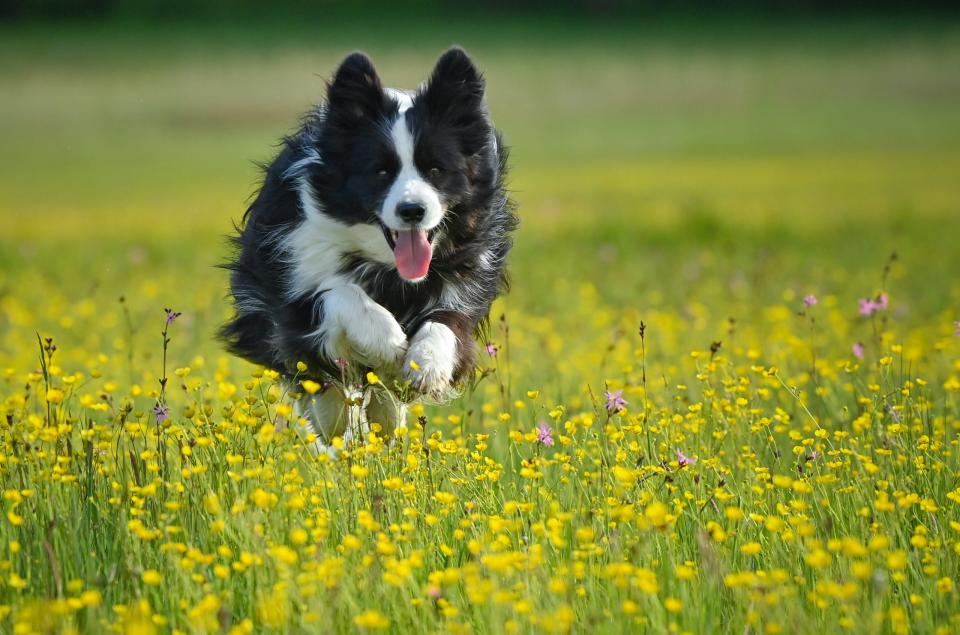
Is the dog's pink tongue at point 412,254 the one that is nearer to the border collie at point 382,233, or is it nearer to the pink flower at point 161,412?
the border collie at point 382,233

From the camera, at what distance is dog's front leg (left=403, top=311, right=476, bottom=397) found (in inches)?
196

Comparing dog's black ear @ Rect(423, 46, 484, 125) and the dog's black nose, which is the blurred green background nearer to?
dog's black ear @ Rect(423, 46, 484, 125)

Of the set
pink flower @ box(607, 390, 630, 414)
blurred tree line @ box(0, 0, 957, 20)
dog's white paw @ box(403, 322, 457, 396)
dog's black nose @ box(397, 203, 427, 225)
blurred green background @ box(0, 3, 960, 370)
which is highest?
blurred tree line @ box(0, 0, 957, 20)

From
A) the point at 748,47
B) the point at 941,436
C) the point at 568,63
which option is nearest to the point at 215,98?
the point at 568,63

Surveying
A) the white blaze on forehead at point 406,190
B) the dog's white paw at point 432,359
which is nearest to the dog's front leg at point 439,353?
the dog's white paw at point 432,359

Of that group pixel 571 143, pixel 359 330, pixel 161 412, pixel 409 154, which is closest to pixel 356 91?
pixel 409 154

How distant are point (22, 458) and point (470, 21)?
5106cm

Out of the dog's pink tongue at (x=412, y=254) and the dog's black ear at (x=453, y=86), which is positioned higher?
the dog's black ear at (x=453, y=86)

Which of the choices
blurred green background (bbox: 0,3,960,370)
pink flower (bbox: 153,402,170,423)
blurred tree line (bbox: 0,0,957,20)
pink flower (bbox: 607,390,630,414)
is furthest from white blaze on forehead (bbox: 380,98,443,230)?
blurred tree line (bbox: 0,0,957,20)

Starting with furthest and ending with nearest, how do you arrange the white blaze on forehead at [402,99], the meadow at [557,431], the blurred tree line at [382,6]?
the blurred tree line at [382,6] < the white blaze on forehead at [402,99] < the meadow at [557,431]

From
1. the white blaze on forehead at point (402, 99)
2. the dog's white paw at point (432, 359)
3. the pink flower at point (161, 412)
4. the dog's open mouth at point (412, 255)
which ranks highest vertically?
the white blaze on forehead at point (402, 99)

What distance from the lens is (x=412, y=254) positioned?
522 centimetres

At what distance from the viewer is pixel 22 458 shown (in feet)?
12.8

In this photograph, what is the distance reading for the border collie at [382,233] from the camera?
512 cm
